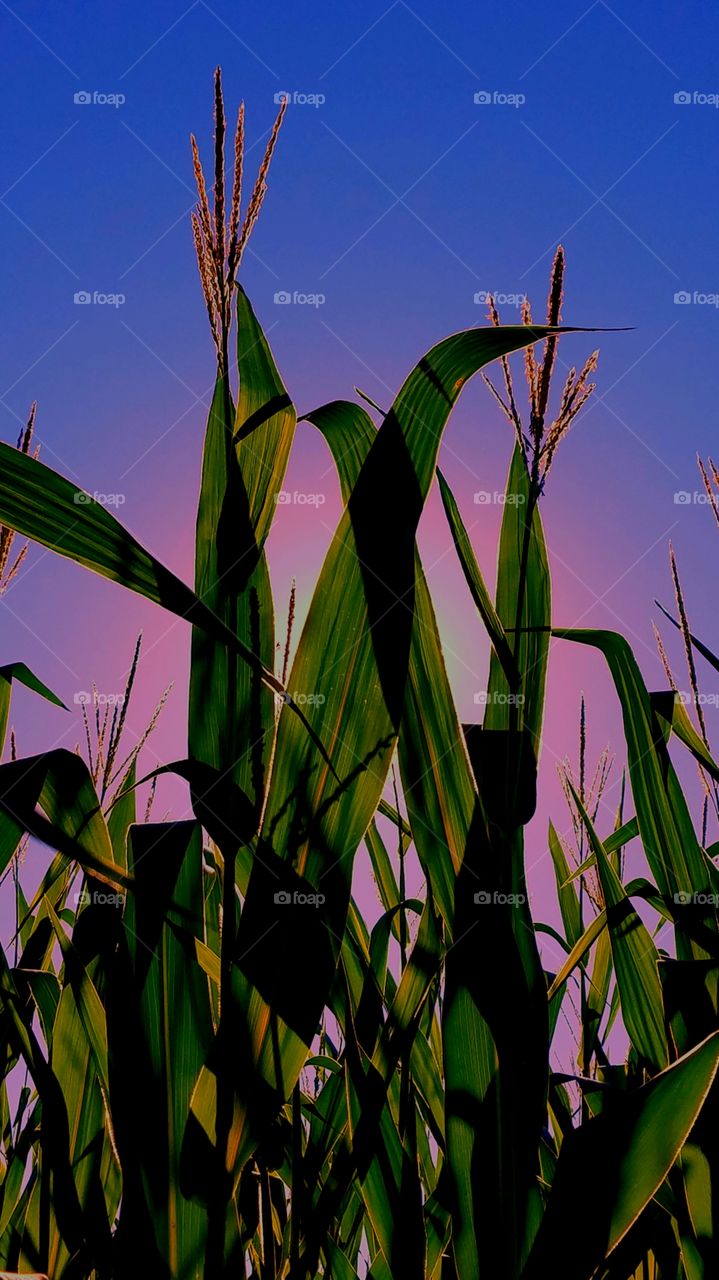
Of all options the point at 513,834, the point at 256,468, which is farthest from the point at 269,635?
the point at 513,834

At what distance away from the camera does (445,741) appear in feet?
2.40

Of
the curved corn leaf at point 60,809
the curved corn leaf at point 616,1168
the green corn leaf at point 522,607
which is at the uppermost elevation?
the green corn leaf at point 522,607

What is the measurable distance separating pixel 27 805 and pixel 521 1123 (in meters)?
0.45

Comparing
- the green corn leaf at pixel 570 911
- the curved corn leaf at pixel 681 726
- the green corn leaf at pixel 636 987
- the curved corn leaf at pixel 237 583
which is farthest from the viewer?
the green corn leaf at pixel 570 911

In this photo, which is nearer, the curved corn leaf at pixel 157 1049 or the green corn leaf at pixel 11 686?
the curved corn leaf at pixel 157 1049
